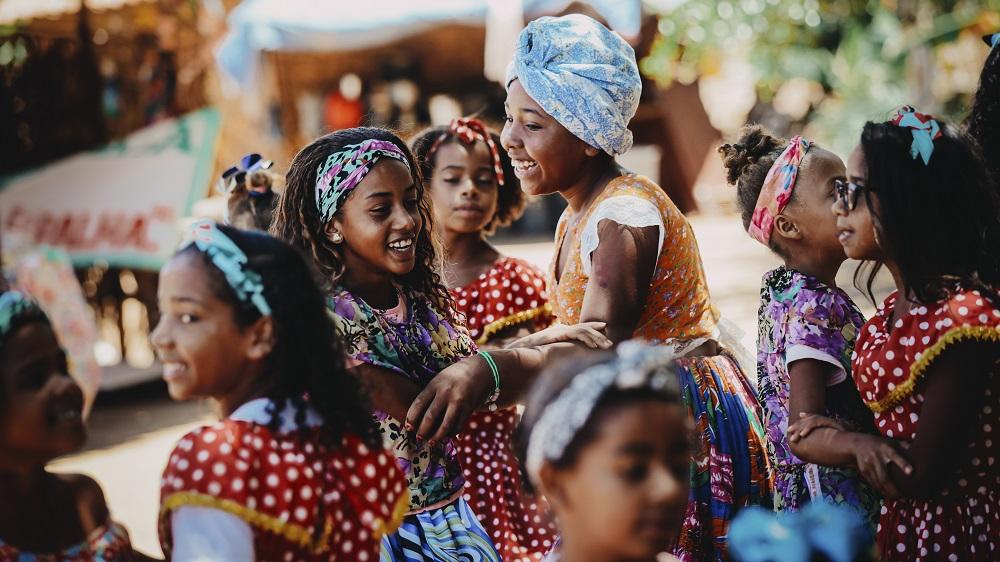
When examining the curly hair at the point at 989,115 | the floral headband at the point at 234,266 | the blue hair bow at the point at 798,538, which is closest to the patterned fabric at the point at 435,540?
the floral headband at the point at 234,266

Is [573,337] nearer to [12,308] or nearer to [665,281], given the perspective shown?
[665,281]

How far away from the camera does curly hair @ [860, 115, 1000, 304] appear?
2322 mm

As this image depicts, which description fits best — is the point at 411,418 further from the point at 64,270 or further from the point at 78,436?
the point at 64,270

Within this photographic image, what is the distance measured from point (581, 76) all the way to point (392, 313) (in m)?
0.91

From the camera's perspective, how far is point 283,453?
1.92 metres

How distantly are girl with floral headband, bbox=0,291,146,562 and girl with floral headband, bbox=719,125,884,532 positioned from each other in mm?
1607

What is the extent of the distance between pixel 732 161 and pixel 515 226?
1342cm

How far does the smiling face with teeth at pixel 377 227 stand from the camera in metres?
2.62

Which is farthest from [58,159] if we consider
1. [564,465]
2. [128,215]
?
[564,465]

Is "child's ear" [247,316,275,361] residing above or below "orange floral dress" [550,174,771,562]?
above

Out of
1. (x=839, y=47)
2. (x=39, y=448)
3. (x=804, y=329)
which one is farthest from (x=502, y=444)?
(x=839, y=47)

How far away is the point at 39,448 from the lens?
6.05ft

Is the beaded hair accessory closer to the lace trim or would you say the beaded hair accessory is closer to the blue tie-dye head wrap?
the lace trim

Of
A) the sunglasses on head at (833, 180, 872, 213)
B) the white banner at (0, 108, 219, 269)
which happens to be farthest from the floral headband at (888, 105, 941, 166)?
the white banner at (0, 108, 219, 269)
